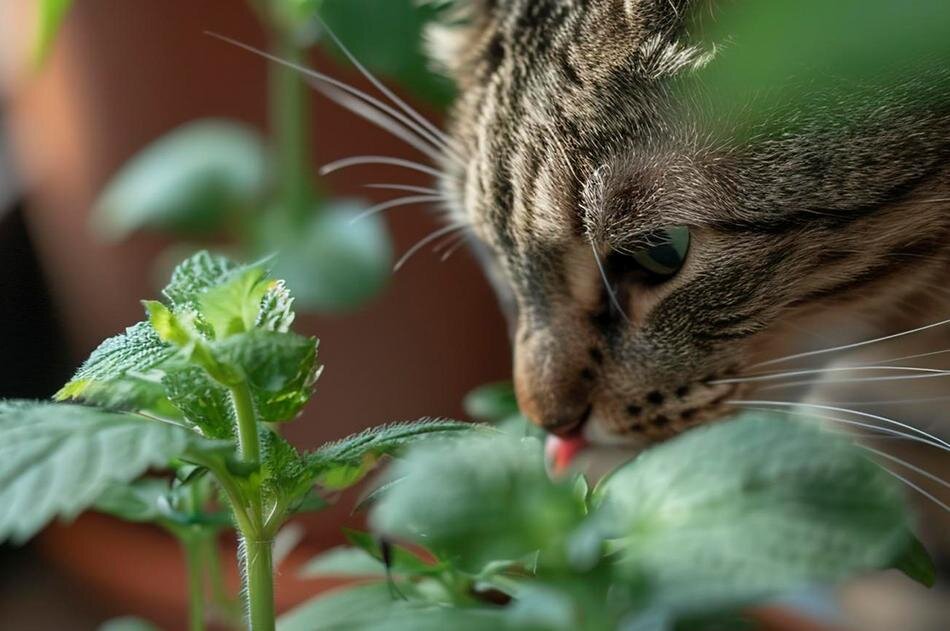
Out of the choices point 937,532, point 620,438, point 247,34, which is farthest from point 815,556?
point 247,34

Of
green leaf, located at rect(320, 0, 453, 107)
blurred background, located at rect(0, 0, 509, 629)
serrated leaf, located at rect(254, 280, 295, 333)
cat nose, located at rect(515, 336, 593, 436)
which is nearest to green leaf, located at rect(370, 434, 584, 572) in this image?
serrated leaf, located at rect(254, 280, 295, 333)

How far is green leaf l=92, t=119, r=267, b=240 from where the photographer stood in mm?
931

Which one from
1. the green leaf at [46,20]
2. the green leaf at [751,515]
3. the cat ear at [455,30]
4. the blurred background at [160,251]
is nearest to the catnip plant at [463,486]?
the green leaf at [751,515]

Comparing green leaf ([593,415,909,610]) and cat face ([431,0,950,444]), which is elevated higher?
cat face ([431,0,950,444])

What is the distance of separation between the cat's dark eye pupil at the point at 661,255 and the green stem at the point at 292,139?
0.42 m

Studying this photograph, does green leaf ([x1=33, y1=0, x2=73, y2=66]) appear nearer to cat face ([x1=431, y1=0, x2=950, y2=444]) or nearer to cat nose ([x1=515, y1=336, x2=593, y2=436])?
cat face ([x1=431, y1=0, x2=950, y2=444])

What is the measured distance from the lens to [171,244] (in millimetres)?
1067

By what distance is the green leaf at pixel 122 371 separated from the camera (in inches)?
14.8

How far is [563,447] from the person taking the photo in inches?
28.4

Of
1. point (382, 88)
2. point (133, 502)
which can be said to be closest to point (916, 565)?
point (133, 502)

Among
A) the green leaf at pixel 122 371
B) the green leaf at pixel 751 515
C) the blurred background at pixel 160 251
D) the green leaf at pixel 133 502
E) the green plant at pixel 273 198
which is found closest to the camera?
the green leaf at pixel 751 515

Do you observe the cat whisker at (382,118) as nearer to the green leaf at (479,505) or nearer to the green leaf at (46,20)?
the green leaf at (46,20)

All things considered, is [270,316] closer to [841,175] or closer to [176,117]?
[841,175]

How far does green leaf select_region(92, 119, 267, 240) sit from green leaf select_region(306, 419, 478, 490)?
0.57 metres
